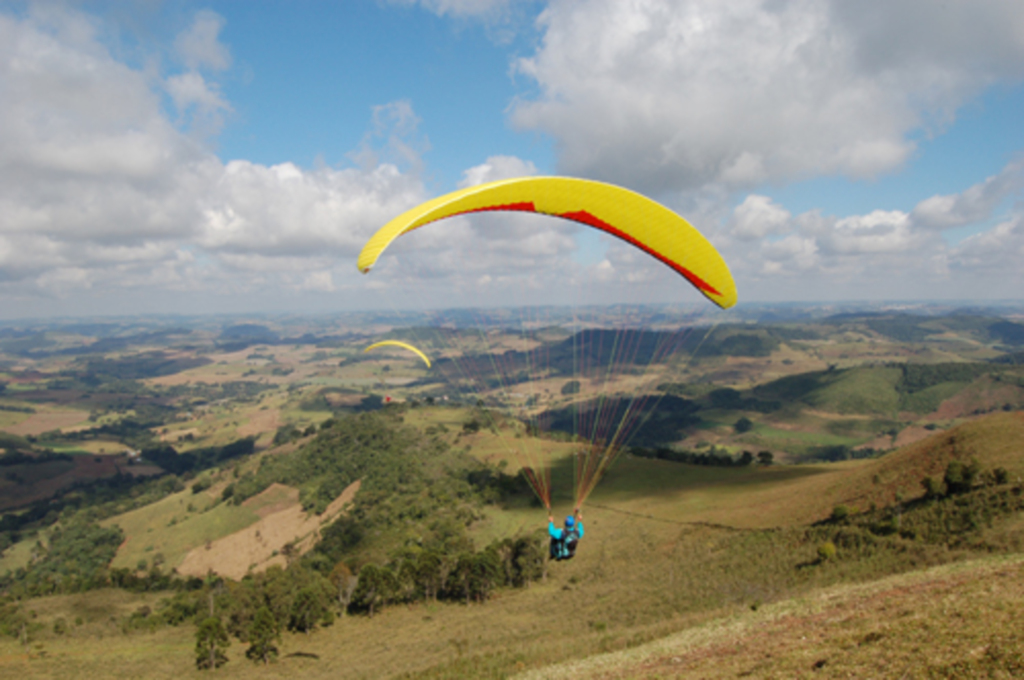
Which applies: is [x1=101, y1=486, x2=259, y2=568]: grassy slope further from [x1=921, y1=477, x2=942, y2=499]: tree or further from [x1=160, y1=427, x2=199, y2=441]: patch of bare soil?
[x1=921, y1=477, x2=942, y2=499]: tree

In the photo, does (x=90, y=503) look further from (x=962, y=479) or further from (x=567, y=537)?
(x=962, y=479)

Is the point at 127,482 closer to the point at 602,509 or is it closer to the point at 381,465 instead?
the point at 381,465

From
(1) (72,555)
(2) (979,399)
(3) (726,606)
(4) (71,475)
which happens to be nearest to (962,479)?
(3) (726,606)

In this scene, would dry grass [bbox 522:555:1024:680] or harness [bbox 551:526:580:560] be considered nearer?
dry grass [bbox 522:555:1024:680]

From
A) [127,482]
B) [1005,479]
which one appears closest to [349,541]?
[1005,479]

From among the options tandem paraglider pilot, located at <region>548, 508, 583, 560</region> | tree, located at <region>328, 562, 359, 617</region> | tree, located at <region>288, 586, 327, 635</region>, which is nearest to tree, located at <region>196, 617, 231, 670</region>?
tree, located at <region>288, 586, 327, 635</region>
